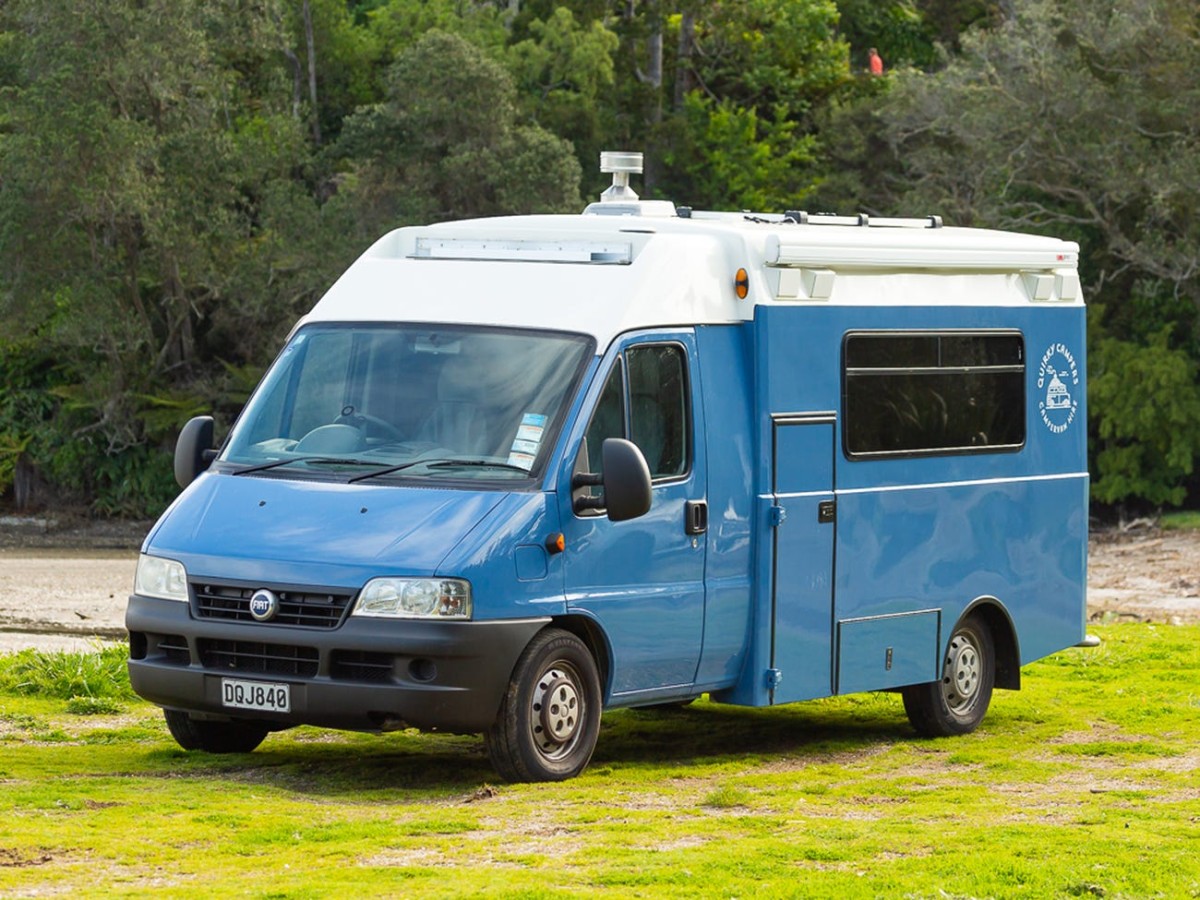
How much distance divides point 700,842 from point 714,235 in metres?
3.56

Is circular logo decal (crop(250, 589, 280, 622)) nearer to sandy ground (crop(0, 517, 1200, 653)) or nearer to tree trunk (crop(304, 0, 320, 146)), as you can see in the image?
sandy ground (crop(0, 517, 1200, 653))

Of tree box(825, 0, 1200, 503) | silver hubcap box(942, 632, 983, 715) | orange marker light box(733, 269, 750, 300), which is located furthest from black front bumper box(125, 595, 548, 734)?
tree box(825, 0, 1200, 503)

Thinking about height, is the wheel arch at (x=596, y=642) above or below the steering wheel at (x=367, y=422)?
below

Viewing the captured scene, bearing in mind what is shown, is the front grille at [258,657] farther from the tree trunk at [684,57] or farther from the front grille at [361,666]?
the tree trunk at [684,57]

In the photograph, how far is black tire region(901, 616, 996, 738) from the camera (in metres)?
11.9

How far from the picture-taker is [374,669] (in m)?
9.00

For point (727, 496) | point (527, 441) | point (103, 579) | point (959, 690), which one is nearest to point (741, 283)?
point (727, 496)

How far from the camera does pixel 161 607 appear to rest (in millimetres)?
9430

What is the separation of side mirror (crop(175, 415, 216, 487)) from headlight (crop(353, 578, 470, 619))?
174 cm

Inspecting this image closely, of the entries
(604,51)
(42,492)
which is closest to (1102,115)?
(604,51)

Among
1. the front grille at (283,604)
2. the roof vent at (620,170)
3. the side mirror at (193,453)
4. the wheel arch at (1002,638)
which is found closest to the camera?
the front grille at (283,604)

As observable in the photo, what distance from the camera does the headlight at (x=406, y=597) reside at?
889 cm

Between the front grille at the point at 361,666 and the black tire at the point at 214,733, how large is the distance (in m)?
1.36

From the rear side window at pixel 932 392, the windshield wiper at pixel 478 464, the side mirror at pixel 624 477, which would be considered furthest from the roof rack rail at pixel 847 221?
the windshield wiper at pixel 478 464
